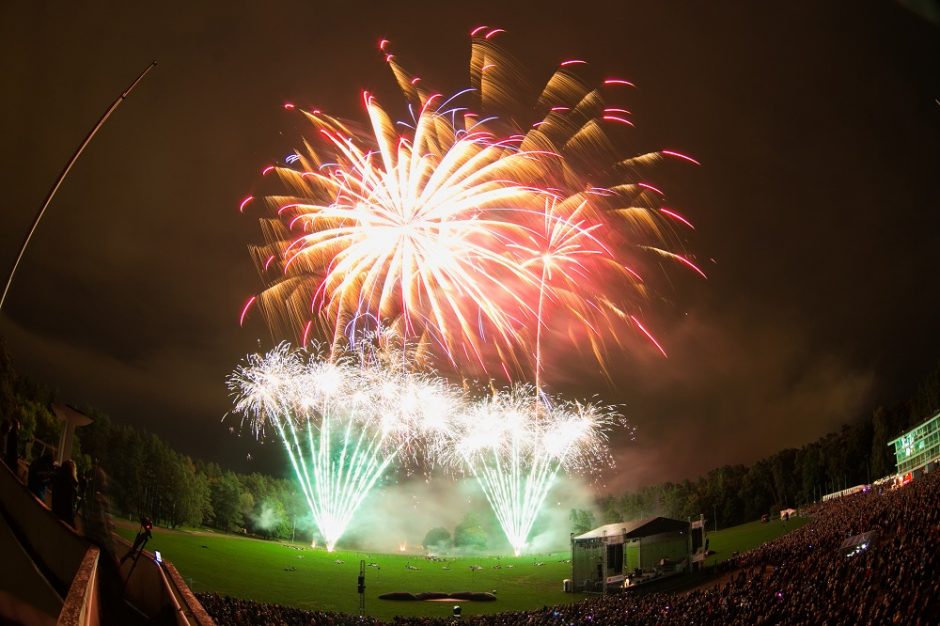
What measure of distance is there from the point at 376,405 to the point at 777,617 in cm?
2833

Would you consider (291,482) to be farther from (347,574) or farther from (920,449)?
(920,449)

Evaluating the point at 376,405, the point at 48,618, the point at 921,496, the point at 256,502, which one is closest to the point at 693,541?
the point at 921,496

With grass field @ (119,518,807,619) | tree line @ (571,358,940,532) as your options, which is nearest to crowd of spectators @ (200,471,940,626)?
grass field @ (119,518,807,619)

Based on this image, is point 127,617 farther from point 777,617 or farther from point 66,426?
point 777,617

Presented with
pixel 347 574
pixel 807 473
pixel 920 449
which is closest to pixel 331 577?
pixel 347 574

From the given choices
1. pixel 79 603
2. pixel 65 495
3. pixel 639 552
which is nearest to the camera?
pixel 79 603

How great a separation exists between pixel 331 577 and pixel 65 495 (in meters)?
33.8

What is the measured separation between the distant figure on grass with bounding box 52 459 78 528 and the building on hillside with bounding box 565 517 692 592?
28964 millimetres

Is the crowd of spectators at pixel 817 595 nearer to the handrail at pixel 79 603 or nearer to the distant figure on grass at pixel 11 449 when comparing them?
the distant figure on grass at pixel 11 449

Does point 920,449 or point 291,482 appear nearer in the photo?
point 920,449

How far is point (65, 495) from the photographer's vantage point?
27.3 feet

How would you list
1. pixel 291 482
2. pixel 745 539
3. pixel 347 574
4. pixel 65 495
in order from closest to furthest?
pixel 65 495 → pixel 347 574 → pixel 745 539 → pixel 291 482

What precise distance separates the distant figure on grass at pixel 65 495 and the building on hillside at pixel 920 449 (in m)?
54.8

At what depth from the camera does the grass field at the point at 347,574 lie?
33.1 m
